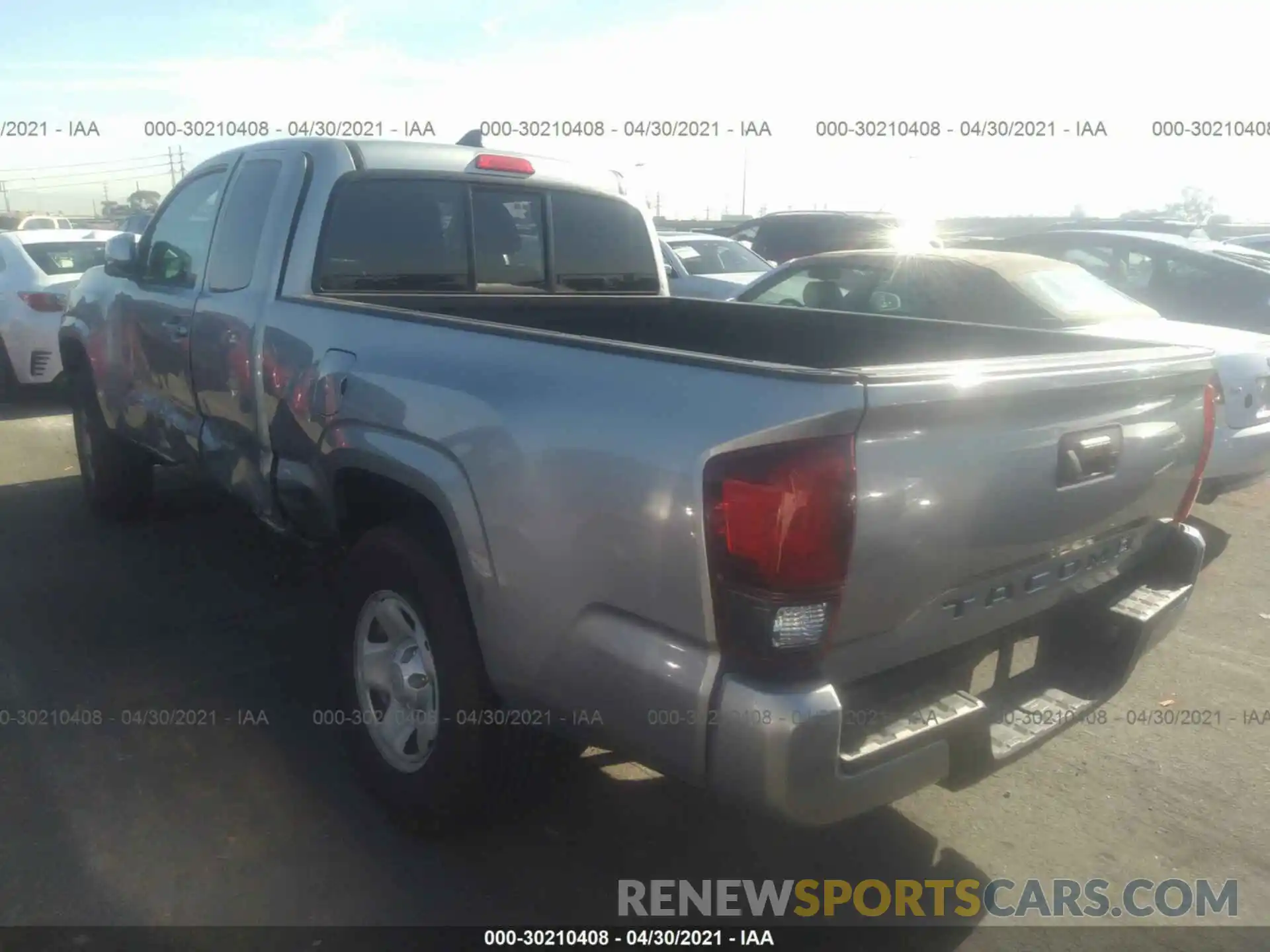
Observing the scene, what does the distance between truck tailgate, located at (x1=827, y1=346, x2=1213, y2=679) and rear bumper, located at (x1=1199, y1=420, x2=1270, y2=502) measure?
2.84 metres

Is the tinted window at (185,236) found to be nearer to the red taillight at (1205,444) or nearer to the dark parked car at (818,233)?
the red taillight at (1205,444)

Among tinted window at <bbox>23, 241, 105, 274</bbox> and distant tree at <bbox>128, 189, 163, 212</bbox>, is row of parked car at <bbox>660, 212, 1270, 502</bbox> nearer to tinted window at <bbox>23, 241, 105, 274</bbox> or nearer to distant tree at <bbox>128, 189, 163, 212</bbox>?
tinted window at <bbox>23, 241, 105, 274</bbox>

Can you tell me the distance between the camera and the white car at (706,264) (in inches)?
→ 472

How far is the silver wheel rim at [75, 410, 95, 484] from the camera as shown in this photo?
5.87 metres

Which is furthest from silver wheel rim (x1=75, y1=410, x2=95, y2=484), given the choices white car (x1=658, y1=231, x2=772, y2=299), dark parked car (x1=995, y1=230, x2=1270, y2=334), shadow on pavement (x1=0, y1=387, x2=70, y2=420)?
dark parked car (x1=995, y1=230, x2=1270, y2=334)

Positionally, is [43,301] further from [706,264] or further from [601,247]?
[706,264]

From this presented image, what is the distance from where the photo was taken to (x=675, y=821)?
10.4 ft

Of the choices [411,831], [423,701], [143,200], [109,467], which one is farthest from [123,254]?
[143,200]

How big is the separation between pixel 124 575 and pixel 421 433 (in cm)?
309

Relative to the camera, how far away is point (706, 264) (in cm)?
1320

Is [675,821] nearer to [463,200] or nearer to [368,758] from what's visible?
[368,758]

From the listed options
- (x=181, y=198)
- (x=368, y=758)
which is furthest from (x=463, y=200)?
(x=368, y=758)

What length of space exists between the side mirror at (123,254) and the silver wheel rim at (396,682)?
266 centimetres

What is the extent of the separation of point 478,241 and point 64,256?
7.32m
